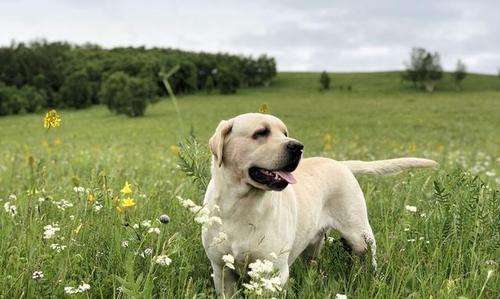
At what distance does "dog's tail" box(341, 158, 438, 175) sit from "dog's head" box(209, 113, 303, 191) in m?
1.52

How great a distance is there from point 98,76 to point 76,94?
379 inches

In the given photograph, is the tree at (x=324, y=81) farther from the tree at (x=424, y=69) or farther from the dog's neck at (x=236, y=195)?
the dog's neck at (x=236, y=195)

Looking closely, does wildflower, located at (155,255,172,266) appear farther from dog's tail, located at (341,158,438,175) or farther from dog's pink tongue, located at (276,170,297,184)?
dog's tail, located at (341,158,438,175)

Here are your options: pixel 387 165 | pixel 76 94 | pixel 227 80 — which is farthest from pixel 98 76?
pixel 387 165

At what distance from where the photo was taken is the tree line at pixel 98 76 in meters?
54.4

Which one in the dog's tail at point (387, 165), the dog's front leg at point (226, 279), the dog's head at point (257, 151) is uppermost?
the dog's head at point (257, 151)

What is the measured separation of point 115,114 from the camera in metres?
55.5

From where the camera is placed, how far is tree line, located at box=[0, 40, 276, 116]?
54.4 meters

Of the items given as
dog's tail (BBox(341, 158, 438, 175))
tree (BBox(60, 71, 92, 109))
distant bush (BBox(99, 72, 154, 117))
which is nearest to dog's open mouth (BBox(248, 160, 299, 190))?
dog's tail (BBox(341, 158, 438, 175))

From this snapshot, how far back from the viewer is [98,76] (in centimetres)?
8075

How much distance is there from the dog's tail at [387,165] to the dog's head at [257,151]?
1.52 metres

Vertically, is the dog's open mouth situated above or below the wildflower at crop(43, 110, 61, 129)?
below

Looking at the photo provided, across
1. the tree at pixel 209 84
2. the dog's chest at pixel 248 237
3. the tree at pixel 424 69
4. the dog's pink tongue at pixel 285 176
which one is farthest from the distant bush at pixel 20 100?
the dog's pink tongue at pixel 285 176

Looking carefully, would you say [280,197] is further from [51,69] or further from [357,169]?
[51,69]
